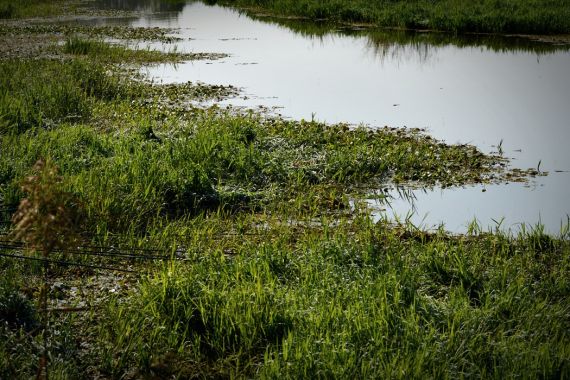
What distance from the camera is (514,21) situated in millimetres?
15977

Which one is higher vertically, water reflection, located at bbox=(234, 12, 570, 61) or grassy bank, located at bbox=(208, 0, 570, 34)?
grassy bank, located at bbox=(208, 0, 570, 34)

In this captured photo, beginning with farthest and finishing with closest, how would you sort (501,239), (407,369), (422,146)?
(422,146) → (501,239) → (407,369)

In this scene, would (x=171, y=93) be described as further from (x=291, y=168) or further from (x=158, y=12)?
(x=158, y=12)

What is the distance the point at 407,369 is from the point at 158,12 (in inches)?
959

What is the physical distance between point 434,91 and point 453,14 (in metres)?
7.50

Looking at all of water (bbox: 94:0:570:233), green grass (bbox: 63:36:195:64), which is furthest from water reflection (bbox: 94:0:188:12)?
green grass (bbox: 63:36:195:64)

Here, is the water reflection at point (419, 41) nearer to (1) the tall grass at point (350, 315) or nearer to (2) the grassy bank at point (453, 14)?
(2) the grassy bank at point (453, 14)

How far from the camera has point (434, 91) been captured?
34.2 feet

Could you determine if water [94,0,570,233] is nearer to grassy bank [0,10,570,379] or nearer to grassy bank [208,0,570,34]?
grassy bank [0,10,570,379]

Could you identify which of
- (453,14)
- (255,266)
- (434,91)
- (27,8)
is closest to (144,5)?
(27,8)

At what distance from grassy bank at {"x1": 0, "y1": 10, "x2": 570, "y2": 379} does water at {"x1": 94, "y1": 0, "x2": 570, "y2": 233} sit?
0.45 metres

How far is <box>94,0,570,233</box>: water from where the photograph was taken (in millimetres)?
5965

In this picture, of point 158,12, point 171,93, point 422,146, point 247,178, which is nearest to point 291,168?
point 247,178

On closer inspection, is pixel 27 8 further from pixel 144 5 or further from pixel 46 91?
pixel 46 91
